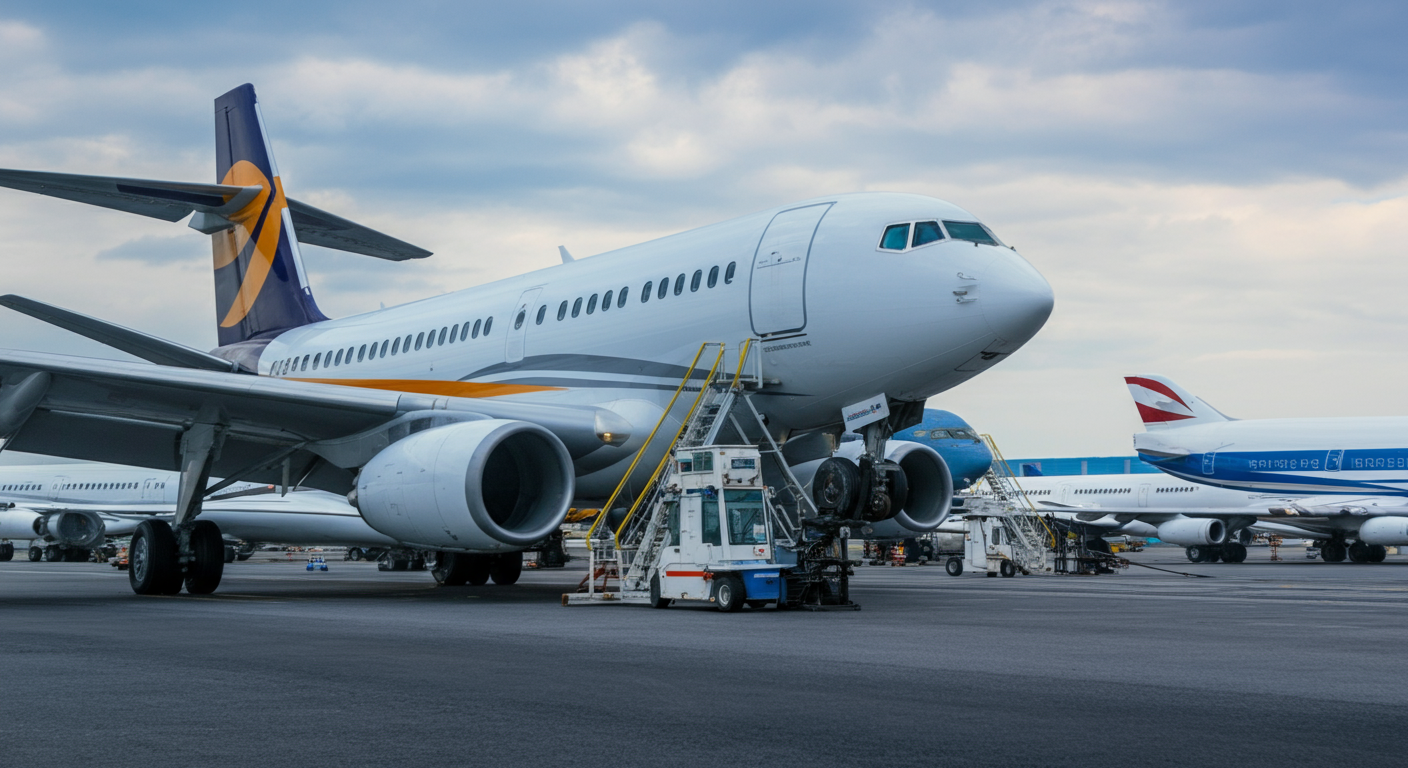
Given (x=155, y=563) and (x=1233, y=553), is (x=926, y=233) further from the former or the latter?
(x=1233, y=553)

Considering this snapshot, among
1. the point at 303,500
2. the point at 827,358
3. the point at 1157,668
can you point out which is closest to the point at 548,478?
the point at 827,358

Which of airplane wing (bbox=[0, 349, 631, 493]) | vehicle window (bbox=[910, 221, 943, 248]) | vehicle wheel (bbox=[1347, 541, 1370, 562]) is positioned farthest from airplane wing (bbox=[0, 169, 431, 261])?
vehicle wheel (bbox=[1347, 541, 1370, 562])

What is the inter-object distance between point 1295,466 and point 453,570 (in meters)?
31.0

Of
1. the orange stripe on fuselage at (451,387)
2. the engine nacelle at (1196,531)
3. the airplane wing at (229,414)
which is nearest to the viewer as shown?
the airplane wing at (229,414)

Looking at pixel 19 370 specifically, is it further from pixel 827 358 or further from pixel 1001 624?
pixel 1001 624

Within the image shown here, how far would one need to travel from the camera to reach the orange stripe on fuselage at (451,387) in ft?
54.4

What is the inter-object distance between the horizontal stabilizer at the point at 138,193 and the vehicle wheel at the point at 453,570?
7.49 m

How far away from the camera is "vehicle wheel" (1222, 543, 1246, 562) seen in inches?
1686

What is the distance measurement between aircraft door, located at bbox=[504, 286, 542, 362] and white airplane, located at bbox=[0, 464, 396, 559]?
10.8 metres

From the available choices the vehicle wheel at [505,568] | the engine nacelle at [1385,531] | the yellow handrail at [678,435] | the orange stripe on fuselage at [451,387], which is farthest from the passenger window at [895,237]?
the engine nacelle at [1385,531]

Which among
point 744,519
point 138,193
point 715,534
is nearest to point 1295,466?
point 744,519

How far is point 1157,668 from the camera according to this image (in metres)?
7.45

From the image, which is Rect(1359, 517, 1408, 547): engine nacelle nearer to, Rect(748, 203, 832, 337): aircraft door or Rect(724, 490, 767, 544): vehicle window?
Rect(748, 203, 832, 337): aircraft door

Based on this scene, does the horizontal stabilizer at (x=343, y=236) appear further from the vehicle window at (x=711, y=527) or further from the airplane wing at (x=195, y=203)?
the vehicle window at (x=711, y=527)
